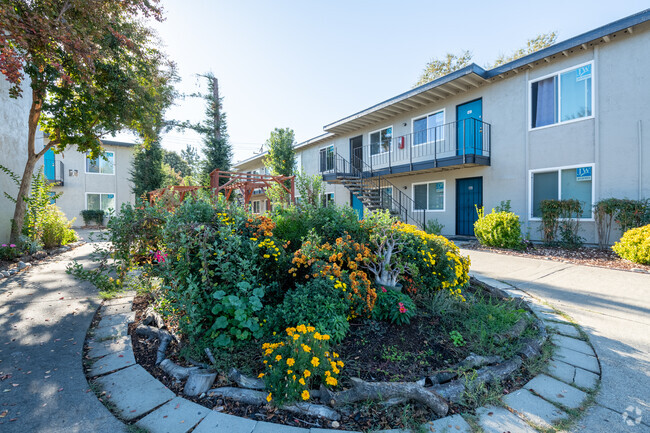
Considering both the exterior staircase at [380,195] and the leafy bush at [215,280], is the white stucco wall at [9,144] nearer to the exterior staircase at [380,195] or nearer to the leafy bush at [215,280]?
the leafy bush at [215,280]

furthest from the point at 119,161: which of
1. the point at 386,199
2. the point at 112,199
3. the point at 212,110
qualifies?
the point at 386,199

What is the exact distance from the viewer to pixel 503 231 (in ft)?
23.9

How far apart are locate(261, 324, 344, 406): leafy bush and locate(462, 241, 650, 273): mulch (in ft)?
20.0

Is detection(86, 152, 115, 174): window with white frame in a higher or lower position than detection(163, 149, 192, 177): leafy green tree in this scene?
lower

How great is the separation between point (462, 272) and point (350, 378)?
209 cm

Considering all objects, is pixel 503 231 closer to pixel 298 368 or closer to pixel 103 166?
pixel 298 368

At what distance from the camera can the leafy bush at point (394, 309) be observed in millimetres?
2645

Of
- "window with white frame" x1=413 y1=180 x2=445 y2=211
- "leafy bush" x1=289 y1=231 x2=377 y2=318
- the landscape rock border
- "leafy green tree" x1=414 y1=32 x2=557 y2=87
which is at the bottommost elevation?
the landscape rock border

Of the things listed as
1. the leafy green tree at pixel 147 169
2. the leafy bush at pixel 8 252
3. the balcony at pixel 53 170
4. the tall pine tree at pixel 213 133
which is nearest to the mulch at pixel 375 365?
the leafy bush at pixel 8 252

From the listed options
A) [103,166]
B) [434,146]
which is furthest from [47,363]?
[103,166]

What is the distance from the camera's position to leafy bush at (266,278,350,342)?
2.29 m

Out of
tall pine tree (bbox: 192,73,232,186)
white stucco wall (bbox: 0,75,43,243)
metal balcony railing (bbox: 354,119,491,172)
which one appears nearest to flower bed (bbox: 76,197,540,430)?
white stucco wall (bbox: 0,75,43,243)

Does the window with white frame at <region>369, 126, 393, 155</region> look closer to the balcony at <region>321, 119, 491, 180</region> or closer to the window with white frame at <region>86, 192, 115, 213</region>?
the balcony at <region>321, 119, 491, 180</region>

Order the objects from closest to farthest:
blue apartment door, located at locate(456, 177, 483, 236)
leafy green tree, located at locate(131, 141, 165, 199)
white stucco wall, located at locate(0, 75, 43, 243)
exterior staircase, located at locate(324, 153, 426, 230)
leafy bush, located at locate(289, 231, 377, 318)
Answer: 1. leafy bush, located at locate(289, 231, 377, 318)
2. white stucco wall, located at locate(0, 75, 43, 243)
3. blue apartment door, located at locate(456, 177, 483, 236)
4. exterior staircase, located at locate(324, 153, 426, 230)
5. leafy green tree, located at locate(131, 141, 165, 199)
